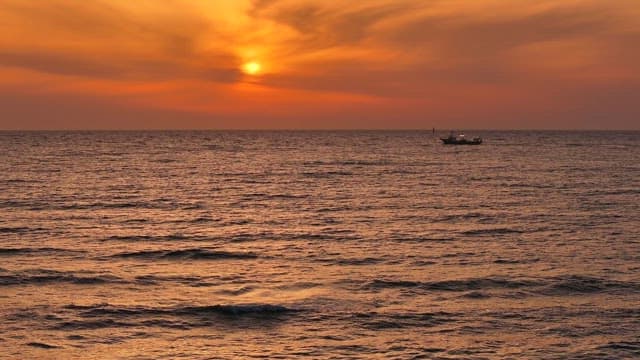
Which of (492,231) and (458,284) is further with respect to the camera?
(492,231)

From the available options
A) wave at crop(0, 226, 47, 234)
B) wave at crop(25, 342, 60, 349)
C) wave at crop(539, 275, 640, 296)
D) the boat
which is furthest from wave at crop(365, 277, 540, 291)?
the boat

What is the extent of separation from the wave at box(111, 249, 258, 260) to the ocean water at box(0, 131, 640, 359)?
0.17m

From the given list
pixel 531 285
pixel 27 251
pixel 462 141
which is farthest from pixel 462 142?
pixel 531 285

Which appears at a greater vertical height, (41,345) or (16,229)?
(16,229)

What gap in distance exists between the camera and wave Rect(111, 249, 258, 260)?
33.5 m

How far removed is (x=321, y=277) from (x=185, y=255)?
8.78 metres

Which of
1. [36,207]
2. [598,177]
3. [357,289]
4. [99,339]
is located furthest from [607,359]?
[598,177]

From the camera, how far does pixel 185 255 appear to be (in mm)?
34094

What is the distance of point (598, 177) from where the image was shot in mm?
81312

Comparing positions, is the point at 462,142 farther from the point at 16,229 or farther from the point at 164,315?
the point at 164,315

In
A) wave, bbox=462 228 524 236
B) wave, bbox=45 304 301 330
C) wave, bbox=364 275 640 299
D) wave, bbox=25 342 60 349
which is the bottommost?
wave, bbox=25 342 60 349

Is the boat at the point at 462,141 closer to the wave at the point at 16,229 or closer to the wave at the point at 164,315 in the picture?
the wave at the point at 16,229

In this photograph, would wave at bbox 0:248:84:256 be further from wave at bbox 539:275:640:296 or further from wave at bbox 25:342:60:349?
wave at bbox 539:275:640:296

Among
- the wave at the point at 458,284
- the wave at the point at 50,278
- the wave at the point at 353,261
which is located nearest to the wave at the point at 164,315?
the wave at the point at 50,278
